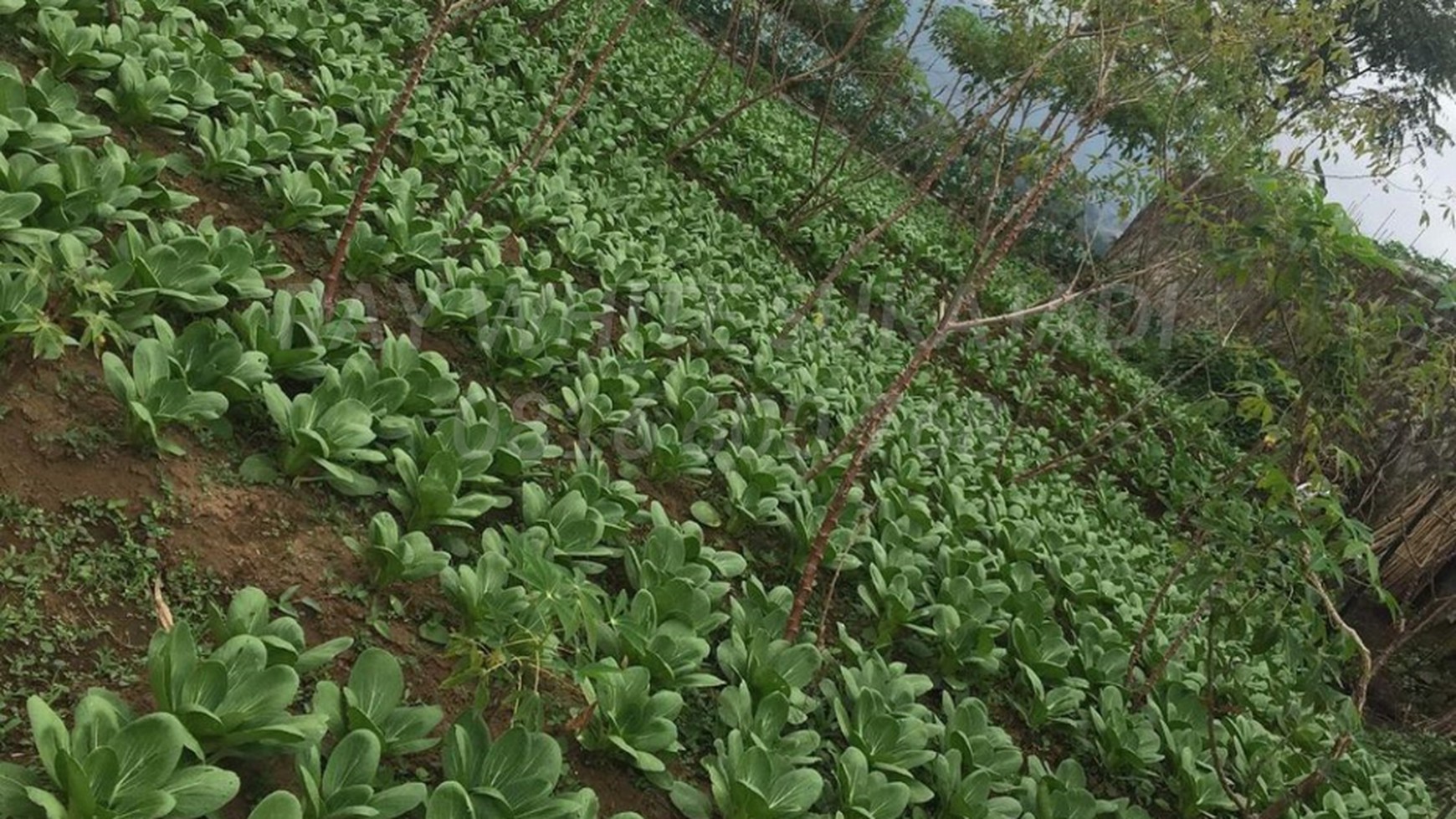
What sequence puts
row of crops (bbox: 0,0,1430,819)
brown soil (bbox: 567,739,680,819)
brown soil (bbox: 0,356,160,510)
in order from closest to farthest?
row of crops (bbox: 0,0,1430,819) < brown soil (bbox: 0,356,160,510) < brown soil (bbox: 567,739,680,819)

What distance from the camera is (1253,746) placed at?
425cm

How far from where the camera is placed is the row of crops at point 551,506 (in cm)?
233

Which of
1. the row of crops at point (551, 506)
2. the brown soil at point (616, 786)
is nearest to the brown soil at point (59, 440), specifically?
the row of crops at point (551, 506)

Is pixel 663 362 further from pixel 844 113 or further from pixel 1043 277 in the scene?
pixel 844 113

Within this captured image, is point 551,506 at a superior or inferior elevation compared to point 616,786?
superior

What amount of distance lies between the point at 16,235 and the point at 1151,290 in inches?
489

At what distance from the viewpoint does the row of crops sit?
91.8 inches

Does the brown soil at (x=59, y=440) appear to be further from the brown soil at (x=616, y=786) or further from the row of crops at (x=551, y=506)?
the brown soil at (x=616, y=786)

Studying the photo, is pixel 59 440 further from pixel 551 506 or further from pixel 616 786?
pixel 616 786

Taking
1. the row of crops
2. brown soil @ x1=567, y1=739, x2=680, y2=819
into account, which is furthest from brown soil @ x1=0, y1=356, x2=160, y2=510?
brown soil @ x1=567, y1=739, x2=680, y2=819

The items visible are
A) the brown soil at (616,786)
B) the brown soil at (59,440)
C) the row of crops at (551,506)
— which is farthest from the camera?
the brown soil at (616,786)

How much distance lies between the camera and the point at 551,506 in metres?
3.36

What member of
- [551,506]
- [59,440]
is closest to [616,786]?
[551,506]

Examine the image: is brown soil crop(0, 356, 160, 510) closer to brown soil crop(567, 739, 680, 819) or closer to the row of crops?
the row of crops
